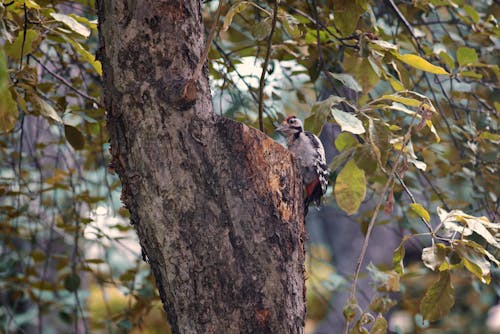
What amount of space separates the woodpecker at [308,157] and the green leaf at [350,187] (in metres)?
0.92

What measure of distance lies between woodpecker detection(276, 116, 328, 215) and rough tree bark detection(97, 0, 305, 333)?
128 centimetres

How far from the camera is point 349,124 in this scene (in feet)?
7.26

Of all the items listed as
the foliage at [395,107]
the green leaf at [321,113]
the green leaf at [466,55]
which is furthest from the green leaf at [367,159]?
the green leaf at [466,55]

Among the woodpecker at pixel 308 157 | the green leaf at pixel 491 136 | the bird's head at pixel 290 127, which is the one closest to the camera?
the green leaf at pixel 491 136

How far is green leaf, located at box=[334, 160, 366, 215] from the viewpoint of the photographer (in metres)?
2.59

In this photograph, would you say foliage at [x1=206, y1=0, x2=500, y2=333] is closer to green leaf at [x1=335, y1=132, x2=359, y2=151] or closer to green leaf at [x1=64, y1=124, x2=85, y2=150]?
green leaf at [x1=335, y1=132, x2=359, y2=151]

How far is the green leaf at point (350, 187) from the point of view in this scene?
8.50ft

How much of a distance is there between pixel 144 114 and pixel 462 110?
255 centimetres

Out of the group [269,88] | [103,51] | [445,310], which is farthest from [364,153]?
[269,88]

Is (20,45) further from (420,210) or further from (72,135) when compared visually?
(420,210)

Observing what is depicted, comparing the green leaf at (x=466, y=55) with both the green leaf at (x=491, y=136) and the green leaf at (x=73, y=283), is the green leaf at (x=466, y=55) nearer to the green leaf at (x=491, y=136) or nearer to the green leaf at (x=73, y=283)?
the green leaf at (x=491, y=136)

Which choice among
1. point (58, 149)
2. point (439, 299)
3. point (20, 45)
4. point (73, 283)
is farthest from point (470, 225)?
point (58, 149)

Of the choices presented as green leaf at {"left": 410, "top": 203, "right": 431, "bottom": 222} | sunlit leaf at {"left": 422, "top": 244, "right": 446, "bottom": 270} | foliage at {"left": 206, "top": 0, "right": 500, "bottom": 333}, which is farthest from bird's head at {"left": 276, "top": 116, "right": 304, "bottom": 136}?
sunlit leaf at {"left": 422, "top": 244, "right": 446, "bottom": 270}

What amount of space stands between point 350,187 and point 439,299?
1.55ft
